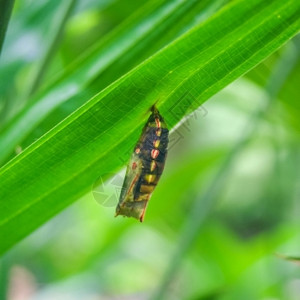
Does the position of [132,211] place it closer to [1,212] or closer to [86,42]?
[1,212]

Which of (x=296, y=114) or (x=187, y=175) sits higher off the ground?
(x=187, y=175)

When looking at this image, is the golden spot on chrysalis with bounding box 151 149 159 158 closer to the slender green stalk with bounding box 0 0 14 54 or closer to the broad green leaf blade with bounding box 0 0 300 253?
the broad green leaf blade with bounding box 0 0 300 253

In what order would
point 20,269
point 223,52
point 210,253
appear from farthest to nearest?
1. point 20,269
2. point 210,253
3. point 223,52

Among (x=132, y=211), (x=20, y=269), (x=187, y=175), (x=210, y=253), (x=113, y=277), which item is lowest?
(x=132, y=211)

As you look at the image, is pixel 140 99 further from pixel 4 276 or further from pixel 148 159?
pixel 4 276

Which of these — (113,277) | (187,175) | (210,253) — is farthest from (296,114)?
(113,277)

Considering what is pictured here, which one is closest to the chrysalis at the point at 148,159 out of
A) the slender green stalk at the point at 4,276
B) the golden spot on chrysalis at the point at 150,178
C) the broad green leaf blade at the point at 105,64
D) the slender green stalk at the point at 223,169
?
the golden spot on chrysalis at the point at 150,178
